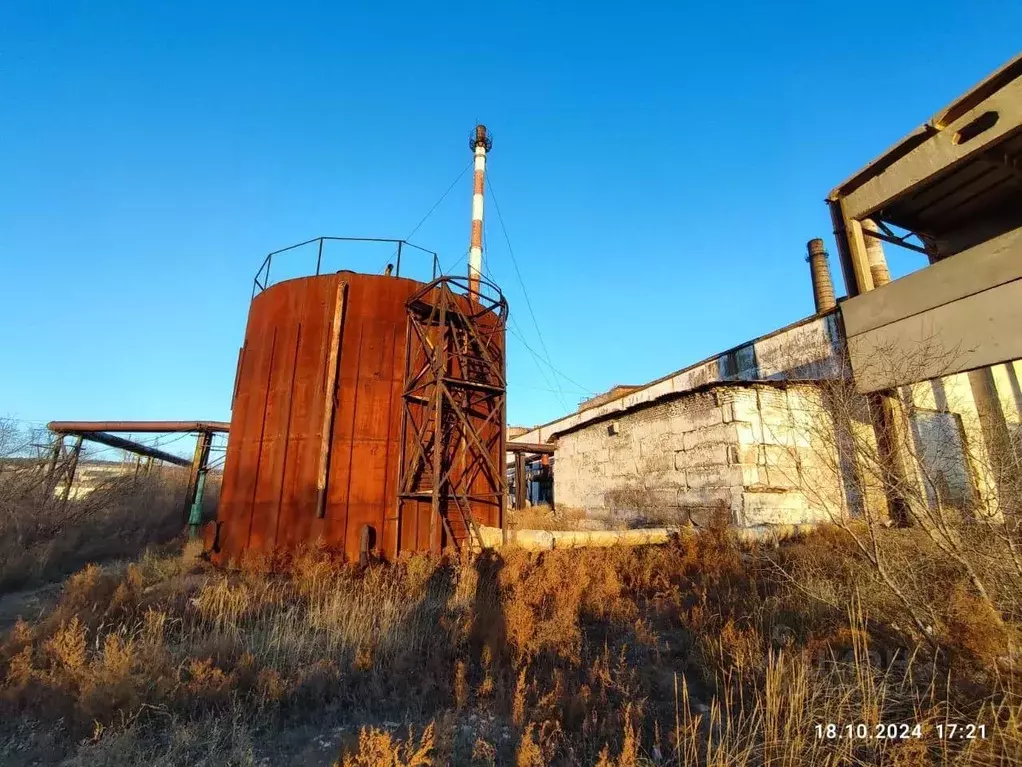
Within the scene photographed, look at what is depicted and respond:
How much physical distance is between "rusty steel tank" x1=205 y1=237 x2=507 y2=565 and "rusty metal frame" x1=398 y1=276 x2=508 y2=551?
3cm

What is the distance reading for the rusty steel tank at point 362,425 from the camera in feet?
31.0

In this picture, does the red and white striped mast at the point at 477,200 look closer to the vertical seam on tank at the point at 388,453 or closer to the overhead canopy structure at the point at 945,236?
the vertical seam on tank at the point at 388,453

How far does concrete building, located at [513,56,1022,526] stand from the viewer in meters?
8.01

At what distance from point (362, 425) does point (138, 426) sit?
41.2 ft

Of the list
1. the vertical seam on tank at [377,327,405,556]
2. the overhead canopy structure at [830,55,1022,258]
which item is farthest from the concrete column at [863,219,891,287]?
the vertical seam on tank at [377,327,405,556]

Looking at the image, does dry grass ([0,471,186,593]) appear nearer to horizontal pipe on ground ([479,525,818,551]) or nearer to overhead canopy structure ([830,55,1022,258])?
horizontal pipe on ground ([479,525,818,551])

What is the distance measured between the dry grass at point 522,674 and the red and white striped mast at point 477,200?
13242 millimetres

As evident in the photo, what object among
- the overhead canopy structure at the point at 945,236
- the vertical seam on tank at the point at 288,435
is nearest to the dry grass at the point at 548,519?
the vertical seam on tank at the point at 288,435

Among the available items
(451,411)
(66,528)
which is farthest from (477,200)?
(66,528)

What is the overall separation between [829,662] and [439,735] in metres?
3.21

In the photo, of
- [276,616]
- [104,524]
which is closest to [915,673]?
[276,616]

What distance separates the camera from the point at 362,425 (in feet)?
32.6

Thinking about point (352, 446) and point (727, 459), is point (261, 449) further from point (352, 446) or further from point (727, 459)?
point (727, 459)

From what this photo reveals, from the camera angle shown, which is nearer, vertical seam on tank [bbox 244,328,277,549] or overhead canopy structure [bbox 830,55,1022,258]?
overhead canopy structure [bbox 830,55,1022,258]
